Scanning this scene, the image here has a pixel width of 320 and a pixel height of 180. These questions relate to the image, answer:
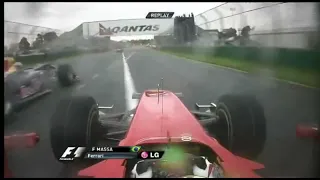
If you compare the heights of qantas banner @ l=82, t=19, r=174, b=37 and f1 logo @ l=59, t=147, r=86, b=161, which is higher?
qantas banner @ l=82, t=19, r=174, b=37

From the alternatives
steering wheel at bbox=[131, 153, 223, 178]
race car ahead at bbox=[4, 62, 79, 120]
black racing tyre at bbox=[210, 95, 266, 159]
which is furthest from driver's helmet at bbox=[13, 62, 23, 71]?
black racing tyre at bbox=[210, 95, 266, 159]

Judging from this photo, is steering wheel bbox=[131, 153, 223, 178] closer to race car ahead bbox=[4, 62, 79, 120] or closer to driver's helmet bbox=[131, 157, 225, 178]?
driver's helmet bbox=[131, 157, 225, 178]

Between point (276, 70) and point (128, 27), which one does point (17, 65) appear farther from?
point (276, 70)

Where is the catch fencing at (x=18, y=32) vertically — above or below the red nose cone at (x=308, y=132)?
above

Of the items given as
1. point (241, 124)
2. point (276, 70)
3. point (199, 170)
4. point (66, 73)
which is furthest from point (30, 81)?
point (276, 70)

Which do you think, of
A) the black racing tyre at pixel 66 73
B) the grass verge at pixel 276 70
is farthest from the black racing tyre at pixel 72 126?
the grass verge at pixel 276 70

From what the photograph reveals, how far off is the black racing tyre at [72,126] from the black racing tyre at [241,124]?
74cm

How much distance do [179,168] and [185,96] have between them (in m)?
0.45

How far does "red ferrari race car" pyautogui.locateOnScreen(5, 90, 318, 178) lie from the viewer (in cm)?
266

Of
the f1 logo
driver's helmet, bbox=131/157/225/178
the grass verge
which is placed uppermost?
the grass verge

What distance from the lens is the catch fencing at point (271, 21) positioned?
8.88ft

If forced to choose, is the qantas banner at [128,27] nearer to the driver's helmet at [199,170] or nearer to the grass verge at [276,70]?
the grass verge at [276,70]

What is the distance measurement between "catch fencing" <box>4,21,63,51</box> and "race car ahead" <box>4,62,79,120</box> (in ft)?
0.41

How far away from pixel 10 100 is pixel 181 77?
104cm
